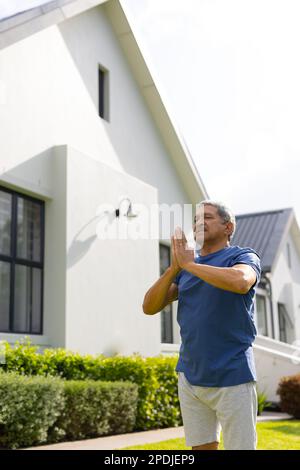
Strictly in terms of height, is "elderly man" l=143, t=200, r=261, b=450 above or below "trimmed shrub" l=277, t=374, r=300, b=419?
above

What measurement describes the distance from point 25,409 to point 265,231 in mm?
15861

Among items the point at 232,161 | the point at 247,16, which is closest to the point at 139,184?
the point at 232,161

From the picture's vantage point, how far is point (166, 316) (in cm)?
1293

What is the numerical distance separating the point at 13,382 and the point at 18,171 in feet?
10.7

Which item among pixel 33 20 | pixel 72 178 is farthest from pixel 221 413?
pixel 33 20

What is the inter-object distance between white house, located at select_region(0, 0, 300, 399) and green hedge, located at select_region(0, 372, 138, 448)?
112 centimetres

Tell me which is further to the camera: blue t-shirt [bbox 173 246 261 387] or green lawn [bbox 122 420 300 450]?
green lawn [bbox 122 420 300 450]

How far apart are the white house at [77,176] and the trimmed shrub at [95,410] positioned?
3.43ft

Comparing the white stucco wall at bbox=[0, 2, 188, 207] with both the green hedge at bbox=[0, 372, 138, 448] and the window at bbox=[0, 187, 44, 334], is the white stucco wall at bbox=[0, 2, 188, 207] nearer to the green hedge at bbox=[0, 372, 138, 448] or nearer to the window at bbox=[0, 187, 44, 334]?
the window at bbox=[0, 187, 44, 334]

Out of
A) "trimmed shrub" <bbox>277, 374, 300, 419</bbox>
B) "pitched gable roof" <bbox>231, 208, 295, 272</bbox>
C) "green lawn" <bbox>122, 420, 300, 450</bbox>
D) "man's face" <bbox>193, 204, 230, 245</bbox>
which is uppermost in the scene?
"pitched gable roof" <bbox>231, 208, 295, 272</bbox>

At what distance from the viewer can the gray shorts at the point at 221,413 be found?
2.98m

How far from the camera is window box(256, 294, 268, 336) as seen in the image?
63.7ft

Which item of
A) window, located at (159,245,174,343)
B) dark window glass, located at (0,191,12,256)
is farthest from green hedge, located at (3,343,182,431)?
window, located at (159,245,174,343)

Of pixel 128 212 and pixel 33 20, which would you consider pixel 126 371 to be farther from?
pixel 33 20
